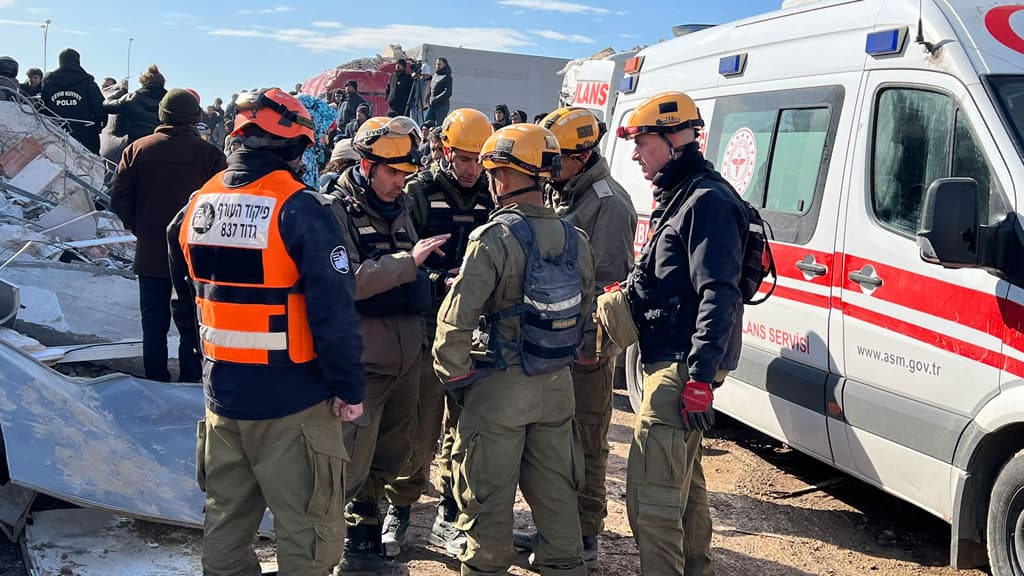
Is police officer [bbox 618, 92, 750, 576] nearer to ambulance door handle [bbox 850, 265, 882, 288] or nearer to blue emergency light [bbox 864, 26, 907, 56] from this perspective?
ambulance door handle [bbox 850, 265, 882, 288]

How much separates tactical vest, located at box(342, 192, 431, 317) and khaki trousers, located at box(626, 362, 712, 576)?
1.07 m

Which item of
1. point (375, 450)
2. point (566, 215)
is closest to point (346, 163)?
point (566, 215)

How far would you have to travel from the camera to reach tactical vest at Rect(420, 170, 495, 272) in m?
4.56

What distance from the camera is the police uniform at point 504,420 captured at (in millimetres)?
3418

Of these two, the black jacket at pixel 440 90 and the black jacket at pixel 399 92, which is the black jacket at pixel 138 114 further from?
the black jacket at pixel 399 92

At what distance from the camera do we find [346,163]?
471 centimetres

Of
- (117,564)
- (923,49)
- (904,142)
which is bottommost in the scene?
(117,564)

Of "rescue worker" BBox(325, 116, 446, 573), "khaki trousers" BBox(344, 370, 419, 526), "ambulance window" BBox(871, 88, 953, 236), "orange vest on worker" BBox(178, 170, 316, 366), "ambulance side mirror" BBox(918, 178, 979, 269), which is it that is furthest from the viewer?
"khaki trousers" BBox(344, 370, 419, 526)

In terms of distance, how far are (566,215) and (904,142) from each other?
5.36 ft

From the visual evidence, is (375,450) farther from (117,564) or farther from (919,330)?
(919,330)

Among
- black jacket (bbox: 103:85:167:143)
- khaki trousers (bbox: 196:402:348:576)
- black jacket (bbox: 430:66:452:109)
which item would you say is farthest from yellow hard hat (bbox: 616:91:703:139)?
black jacket (bbox: 430:66:452:109)

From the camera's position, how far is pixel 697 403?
3369 millimetres

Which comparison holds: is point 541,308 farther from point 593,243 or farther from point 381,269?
point 593,243

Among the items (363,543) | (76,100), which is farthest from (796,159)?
(76,100)
